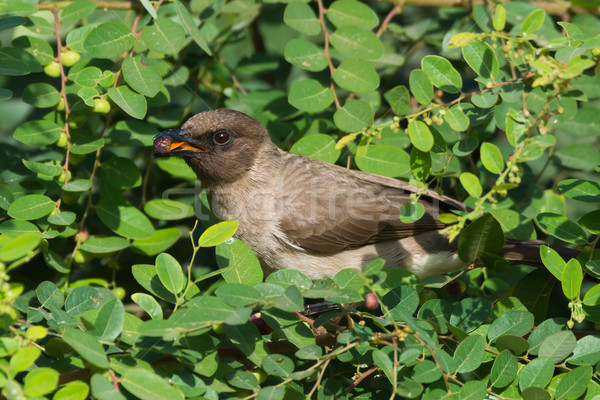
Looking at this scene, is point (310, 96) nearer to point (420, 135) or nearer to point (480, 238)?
point (420, 135)

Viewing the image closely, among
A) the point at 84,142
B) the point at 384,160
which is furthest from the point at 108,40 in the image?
the point at 384,160

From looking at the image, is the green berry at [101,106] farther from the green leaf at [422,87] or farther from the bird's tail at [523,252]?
the bird's tail at [523,252]

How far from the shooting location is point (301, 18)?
386 centimetres

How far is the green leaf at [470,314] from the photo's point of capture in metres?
2.78

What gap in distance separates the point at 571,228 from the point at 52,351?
2.43 meters

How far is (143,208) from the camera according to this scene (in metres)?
3.89

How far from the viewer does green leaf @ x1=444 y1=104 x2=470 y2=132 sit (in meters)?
2.87

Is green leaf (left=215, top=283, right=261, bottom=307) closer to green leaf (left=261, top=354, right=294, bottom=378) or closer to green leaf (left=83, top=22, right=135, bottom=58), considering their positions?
green leaf (left=261, top=354, right=294, bottom=378)

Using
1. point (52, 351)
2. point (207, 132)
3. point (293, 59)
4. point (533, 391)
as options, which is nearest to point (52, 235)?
point (52, 351)

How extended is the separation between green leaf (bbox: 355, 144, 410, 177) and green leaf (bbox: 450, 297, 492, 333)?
0.95 metres

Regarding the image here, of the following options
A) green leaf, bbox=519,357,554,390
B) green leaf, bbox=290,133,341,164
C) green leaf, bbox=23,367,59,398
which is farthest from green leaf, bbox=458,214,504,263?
green leaf, bbox=23,367,59,398

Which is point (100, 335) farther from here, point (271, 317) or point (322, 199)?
point (322, 199)

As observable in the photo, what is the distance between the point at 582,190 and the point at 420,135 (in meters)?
0.81

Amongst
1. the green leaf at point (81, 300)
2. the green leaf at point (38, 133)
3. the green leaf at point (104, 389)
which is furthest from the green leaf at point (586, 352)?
the green leaf at point (38, 133)
